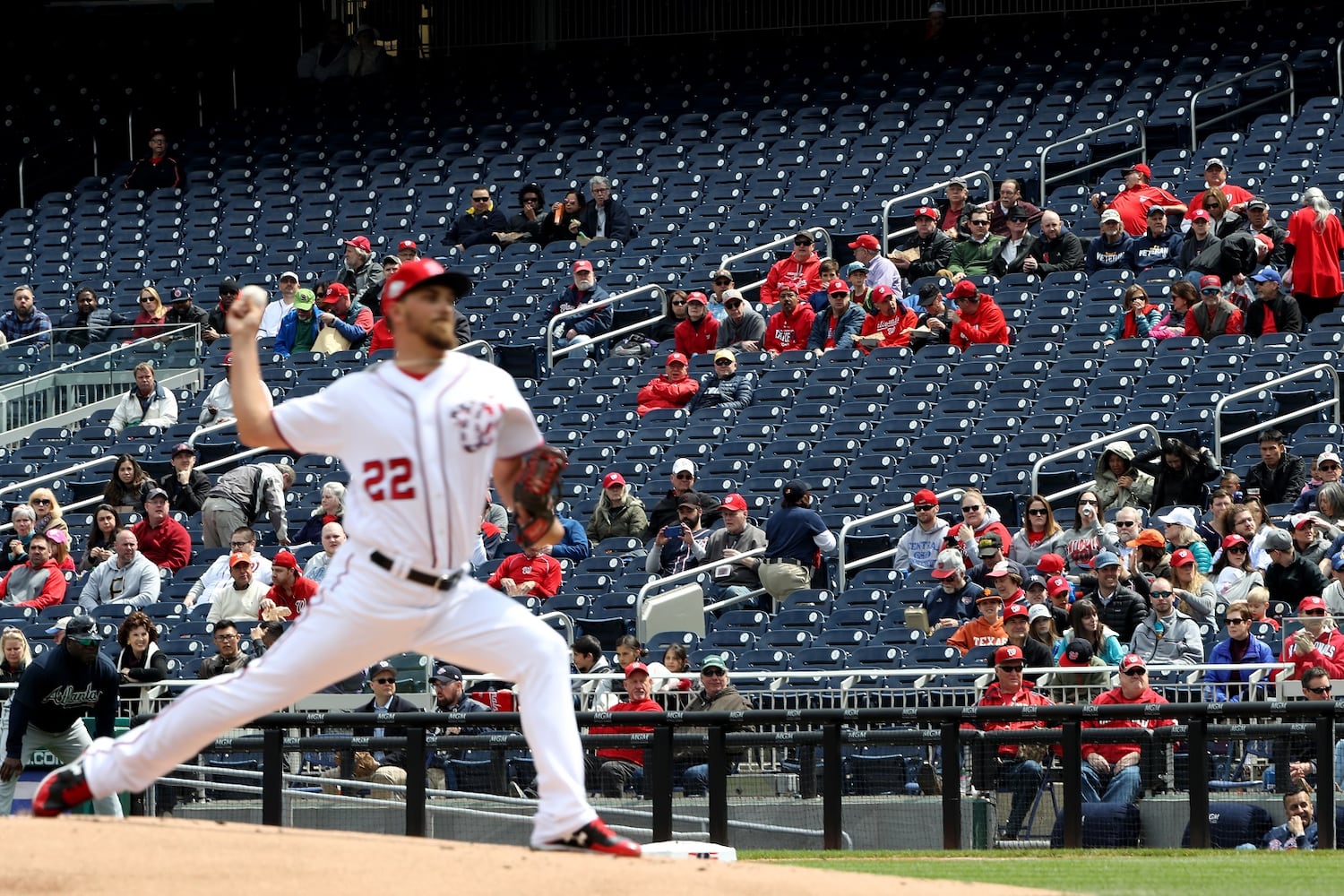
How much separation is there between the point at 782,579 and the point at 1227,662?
394 cm

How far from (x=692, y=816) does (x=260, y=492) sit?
24.8 feet

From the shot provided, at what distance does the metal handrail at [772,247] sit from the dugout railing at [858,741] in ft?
31.7

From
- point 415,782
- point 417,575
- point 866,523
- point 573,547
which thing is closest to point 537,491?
point 417,575

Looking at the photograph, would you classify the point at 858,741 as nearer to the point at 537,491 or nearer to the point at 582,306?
the point at 537,491

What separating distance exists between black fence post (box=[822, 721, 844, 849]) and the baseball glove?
14.8 feet

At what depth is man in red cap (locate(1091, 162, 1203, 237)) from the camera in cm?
1934

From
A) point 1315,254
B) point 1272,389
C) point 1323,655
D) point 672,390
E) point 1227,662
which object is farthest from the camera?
point 672,390

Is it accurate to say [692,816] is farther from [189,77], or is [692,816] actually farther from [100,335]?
[189,77]

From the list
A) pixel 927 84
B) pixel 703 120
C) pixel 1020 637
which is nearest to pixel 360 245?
pixel 703 120

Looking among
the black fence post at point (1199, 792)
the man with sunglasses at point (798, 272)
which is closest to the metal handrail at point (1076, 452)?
the man with sunglasses at point (798, 272)

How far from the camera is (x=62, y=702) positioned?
11.6m

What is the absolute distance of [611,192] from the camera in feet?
75.7

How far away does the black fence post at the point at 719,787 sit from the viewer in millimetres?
10688

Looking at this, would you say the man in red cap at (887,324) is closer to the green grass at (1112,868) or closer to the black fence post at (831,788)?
the black fence post at (831,788)
